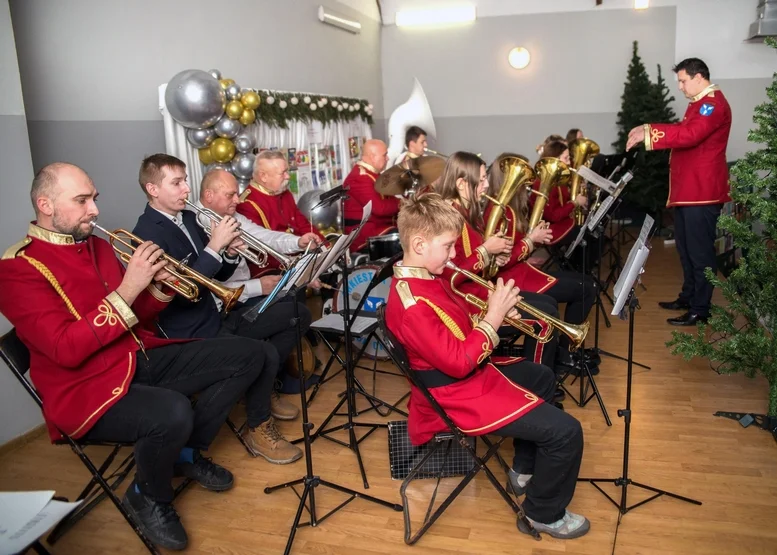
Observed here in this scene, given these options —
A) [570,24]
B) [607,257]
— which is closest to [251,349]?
[607,257]

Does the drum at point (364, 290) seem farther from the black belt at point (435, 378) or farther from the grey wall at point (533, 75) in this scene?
the grey wall at point (533, 75)

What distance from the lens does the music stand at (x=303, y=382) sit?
8.13 feet

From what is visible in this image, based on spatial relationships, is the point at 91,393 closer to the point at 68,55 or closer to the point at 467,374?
the point at 467,374

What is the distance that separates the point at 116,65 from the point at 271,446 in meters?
3.05

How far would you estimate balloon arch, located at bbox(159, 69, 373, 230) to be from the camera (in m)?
4.84

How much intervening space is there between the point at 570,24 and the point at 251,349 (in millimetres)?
8523

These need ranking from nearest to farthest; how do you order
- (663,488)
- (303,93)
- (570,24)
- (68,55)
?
(663,488) → (68,55) → (303,93) → (570,24)

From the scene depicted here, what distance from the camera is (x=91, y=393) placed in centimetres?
262

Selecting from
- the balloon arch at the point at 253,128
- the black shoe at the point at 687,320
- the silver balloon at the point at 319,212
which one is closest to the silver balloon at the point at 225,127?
the balloon arch at the point at 253,128

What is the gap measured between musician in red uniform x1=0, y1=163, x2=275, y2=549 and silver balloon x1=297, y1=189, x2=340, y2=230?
127 inches

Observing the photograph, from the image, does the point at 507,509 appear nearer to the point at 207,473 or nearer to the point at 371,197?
the point at 207,473

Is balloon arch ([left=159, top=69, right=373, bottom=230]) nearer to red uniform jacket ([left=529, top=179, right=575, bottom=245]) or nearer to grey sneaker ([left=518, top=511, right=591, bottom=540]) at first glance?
red uniform jacket ([left=529, top=179, right=575, bottom=245])

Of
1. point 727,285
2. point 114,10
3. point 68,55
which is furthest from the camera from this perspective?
point 114,10

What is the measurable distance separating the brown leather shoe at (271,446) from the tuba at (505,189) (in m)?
1.50
